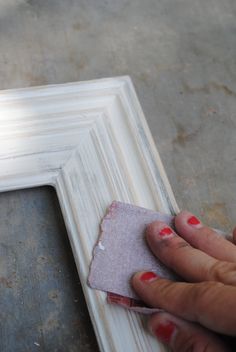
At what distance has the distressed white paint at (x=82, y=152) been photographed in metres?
0.94

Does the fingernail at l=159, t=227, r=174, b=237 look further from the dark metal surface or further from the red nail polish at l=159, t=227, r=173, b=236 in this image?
the dark metal surface

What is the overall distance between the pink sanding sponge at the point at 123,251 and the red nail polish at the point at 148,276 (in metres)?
0.02

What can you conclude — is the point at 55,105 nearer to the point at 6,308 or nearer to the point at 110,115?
the point at 110,115

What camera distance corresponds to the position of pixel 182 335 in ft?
2.48

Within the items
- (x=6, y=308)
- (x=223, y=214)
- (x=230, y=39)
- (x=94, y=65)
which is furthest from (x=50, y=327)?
(x=230, y=39)

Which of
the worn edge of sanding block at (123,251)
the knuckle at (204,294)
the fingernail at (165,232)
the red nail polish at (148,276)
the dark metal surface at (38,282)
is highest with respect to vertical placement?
the knuckle at (204,294)

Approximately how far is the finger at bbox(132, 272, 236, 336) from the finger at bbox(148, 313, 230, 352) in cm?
2

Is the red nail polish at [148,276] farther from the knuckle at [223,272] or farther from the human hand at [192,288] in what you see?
the knuckle at [223,272]

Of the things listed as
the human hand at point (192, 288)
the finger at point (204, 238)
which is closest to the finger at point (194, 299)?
the human hand at point (192, 288)

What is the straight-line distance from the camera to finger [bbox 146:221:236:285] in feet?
2.52

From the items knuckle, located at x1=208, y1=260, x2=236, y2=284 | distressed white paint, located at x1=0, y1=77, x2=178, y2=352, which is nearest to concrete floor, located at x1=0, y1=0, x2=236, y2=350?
distressed white paint, located at x1=0, y1=77, x2=178, y2=352

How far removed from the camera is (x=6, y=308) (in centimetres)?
83

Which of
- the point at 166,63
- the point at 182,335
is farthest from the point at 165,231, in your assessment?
the point at 166,63

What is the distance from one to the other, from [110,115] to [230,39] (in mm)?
607
